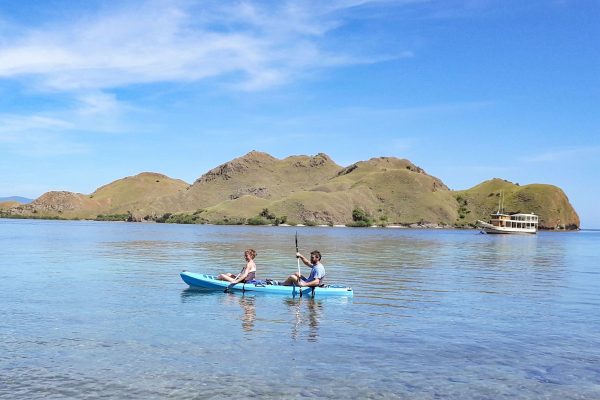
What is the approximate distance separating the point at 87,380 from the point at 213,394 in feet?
10.3

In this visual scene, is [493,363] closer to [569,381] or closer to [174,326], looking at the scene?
[569,381]

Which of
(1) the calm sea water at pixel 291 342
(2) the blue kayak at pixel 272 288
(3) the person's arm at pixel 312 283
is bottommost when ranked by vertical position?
(1) the calm sea water at pixel 291 342

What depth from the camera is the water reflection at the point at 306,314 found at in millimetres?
19781

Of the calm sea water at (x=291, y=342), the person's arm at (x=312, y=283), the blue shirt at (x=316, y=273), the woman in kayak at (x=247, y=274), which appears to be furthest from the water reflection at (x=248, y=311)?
the blue shirt at (x=316, y=273)

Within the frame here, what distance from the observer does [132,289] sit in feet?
98.1

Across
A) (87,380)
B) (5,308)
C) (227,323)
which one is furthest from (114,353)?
(5,308)

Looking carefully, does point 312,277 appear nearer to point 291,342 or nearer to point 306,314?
point 306,314

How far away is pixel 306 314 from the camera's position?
77.3 ft

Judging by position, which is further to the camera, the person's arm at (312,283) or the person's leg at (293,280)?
the person's leg at (293,280)

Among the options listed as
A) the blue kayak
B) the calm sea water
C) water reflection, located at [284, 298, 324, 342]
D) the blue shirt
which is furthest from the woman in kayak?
the blue shirt

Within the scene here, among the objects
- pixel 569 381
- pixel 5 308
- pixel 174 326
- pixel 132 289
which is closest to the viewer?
pixel 569 381

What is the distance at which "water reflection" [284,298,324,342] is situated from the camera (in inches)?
779

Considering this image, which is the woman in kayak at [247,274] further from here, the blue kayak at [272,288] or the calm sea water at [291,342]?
the calm sea water at [291,342]

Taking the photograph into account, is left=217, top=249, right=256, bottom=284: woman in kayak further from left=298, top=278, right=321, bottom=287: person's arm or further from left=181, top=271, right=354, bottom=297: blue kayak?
left=298, top=278, right=321, bottom=287: person's arm
